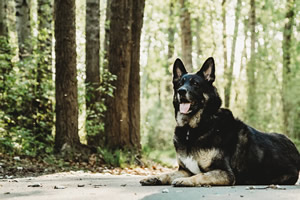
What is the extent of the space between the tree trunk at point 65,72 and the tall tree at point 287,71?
16765 millimetres

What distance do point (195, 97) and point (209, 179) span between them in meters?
1.23

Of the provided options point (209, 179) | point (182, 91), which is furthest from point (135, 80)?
point (209, 179)

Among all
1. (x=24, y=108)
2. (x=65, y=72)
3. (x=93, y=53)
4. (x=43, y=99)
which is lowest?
(x=24, y=108)

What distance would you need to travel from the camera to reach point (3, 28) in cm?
1384

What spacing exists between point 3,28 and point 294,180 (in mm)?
10348

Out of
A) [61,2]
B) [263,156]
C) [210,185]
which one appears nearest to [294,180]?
[263,156]

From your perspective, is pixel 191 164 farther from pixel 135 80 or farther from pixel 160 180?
pixel 135 80

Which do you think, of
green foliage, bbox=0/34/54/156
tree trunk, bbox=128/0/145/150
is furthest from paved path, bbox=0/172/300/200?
tree trunk, bbox=128/0/145/150

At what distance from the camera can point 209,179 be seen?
6.03 metres

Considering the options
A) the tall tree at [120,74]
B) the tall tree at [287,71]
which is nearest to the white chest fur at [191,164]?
the tall tree at [120,74]

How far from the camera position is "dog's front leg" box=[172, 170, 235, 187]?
5.95m

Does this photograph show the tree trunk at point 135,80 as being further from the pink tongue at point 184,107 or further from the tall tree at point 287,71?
the tall tree at point 287,71

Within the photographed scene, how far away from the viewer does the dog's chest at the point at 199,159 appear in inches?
247

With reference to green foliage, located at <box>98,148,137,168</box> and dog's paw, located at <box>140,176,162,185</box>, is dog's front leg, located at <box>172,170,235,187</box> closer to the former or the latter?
dog's paw, located at <box>140,176,162,185</box>
